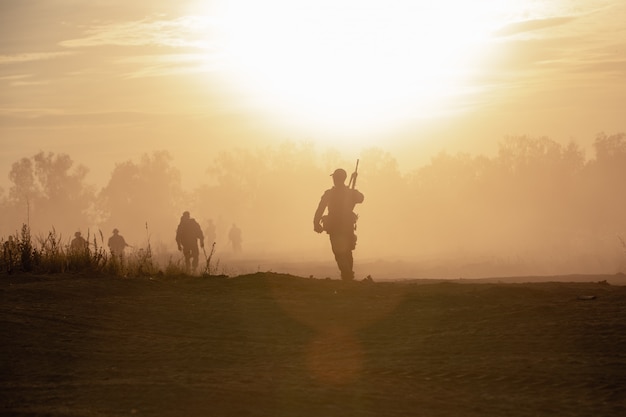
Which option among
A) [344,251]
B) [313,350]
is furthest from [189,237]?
[313,350]

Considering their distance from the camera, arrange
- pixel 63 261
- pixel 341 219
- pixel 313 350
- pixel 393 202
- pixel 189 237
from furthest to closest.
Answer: pixel 393 202 < pixel 189 237 < pixel 341 219 < pixel 63 261 < pixel 313 350

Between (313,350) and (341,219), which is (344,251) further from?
(313,350)

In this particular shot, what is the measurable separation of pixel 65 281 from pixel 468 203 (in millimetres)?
120022

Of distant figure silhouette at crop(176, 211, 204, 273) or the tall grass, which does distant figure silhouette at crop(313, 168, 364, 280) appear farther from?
distant figure silhouette at crop(176, 211, 204, 273)

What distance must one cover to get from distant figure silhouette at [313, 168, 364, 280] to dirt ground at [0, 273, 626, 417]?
2609 mm

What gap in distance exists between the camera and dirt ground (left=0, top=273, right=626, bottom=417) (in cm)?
949

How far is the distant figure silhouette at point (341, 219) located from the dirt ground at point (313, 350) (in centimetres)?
261

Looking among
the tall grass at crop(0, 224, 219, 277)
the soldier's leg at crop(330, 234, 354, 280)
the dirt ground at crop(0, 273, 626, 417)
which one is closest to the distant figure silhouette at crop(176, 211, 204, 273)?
the tall grass at crop(0, 224, 219, 277)

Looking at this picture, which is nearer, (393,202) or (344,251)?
(344,251)

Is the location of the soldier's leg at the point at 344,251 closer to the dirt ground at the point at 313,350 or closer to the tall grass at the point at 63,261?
the dirt ground at the point at 313,350

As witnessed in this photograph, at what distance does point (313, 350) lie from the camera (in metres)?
12.3

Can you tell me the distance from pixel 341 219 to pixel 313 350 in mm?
7787

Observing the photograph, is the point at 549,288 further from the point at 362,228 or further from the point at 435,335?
the point at 362,228

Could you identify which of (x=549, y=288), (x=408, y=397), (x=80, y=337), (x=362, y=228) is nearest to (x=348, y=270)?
(x=549, y=288)
